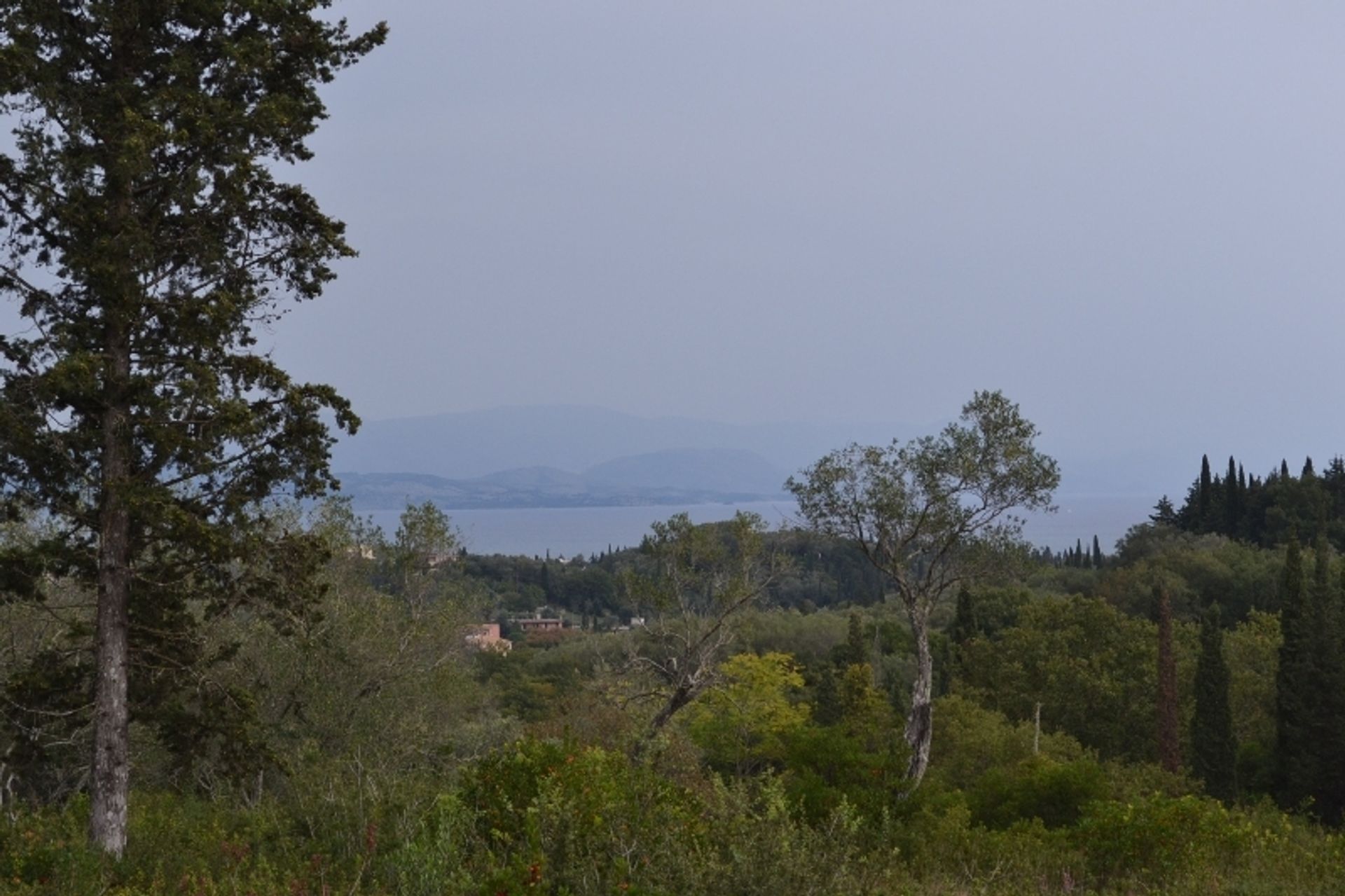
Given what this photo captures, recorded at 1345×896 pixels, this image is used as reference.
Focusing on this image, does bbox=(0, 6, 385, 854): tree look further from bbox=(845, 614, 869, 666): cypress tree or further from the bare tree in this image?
bbox=(845, 614, 869, 666): cypress tree

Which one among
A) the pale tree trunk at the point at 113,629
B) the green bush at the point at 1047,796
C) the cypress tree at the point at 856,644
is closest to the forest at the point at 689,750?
the green bush at the point at 1047,796

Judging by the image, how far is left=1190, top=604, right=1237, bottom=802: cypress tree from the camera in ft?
105

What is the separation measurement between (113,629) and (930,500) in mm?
17919

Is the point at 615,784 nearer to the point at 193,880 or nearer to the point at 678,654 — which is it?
the point at 193,880

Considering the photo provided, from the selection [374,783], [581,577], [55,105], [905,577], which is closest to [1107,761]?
[905,577]

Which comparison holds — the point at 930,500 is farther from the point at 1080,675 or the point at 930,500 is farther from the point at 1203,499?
the point at 1203,499

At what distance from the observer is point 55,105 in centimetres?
988

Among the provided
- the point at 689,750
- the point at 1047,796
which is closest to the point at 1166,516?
the point at 689,750

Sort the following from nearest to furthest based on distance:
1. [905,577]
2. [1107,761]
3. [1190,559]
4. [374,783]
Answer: [374,783], [905,577], [1107,761], [1190,559]

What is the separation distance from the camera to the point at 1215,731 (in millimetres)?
32188

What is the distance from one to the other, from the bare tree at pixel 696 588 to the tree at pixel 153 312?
14.4m

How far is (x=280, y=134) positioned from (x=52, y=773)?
15264 millimetres

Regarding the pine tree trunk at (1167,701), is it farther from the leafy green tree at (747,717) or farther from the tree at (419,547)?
the tree at (419,547)

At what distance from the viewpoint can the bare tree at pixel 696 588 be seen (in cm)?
2409
